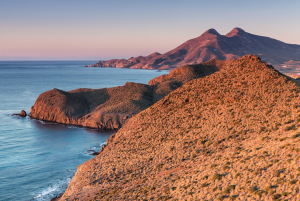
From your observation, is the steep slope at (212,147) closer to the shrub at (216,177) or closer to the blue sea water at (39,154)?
the shrub at (216,177)

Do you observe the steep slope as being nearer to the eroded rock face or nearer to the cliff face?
the eroded rock face

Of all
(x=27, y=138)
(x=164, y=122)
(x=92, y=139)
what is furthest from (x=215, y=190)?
(x=27, y=138)

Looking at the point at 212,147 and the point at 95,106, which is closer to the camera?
the point at 212,147

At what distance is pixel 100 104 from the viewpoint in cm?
9431

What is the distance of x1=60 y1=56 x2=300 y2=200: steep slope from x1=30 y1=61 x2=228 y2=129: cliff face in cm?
3700

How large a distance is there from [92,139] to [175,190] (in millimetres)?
49841

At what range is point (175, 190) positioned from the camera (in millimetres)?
25016

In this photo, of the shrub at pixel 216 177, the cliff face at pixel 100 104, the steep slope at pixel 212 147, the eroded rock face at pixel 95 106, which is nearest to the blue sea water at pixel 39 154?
the eroded rock face at pixel 95 106

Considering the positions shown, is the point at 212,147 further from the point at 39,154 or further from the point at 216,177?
the point at 39,154

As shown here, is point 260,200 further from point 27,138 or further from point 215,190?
point 27,138

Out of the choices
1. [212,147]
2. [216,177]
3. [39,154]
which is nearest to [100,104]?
[39,154]

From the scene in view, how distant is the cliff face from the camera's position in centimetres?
8438

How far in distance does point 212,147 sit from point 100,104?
68218 mm

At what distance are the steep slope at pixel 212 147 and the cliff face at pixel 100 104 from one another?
37004 mm
